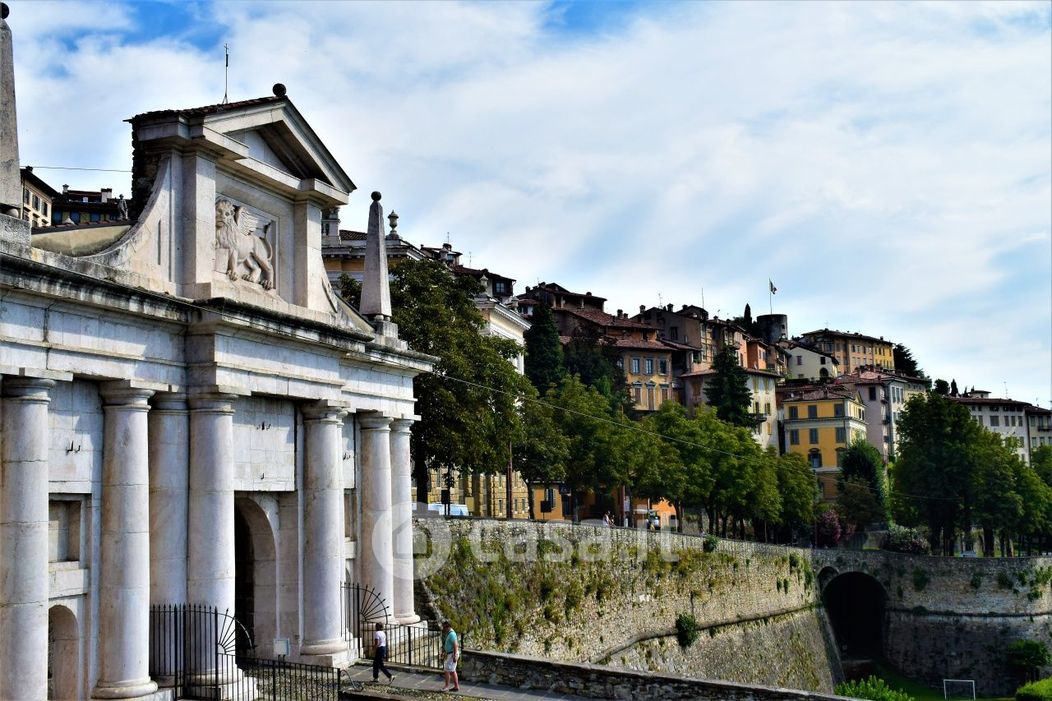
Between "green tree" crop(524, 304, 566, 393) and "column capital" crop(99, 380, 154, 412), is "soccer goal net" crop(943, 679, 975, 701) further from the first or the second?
"column capital" crop(99, 380, 154, 412)

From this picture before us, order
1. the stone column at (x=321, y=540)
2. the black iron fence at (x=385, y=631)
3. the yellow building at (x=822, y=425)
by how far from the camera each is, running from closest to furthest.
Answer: the stone column at (x=321, y=540) < the black iron fence at (x=385, y=631) < the yellow building at (x=822, y=425)

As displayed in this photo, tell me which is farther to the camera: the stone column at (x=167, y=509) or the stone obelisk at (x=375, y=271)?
the stone obelisk at (x=375, y=271)

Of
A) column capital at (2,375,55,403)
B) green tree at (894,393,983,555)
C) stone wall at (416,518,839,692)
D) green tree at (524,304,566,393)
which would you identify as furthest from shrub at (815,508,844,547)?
column capital at (2,375,55,403)

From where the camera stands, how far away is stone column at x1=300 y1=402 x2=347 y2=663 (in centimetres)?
2220

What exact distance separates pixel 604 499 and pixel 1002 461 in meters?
28.0

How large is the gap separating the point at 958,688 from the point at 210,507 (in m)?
61.0

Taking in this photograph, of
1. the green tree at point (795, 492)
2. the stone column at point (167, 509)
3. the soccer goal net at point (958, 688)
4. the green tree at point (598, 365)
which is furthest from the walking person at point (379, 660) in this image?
the green tree at point (598, 365)

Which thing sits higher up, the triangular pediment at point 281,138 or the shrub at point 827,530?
the triangular pediment at point 281,138

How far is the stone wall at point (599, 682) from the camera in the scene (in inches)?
888

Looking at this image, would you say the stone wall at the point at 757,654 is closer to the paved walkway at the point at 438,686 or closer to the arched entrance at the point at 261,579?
the paved walkway at the point at 438,686

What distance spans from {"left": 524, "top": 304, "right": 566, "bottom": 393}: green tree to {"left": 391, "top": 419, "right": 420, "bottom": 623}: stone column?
53.9 meters

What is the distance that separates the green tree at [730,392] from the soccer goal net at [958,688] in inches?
1153

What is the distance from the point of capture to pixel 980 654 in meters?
68.2

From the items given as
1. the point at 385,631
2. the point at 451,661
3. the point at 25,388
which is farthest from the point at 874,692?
the point at 25,388
